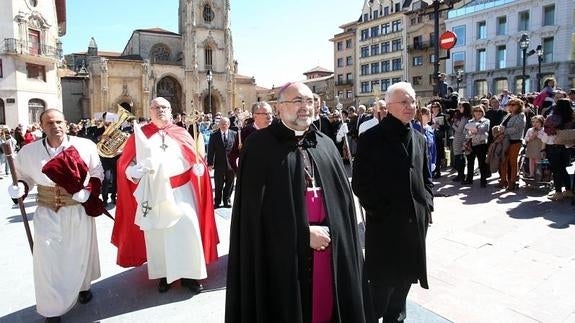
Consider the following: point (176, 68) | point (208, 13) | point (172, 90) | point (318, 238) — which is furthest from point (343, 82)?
point (318, 238)

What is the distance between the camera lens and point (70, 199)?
156 inches

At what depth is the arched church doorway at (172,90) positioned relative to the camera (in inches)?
2186

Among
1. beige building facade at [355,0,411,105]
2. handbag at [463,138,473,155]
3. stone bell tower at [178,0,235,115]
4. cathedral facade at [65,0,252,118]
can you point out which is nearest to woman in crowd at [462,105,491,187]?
handbag at [463,138,473,155]

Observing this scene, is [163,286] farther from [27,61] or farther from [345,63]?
[345,63]

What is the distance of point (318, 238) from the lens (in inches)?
100

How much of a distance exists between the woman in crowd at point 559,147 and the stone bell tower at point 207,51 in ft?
166

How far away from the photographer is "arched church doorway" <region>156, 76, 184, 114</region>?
55.5 m

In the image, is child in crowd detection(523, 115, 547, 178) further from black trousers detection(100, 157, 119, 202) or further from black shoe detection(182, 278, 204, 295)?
black trousers detection(100, 157, 119, 202)

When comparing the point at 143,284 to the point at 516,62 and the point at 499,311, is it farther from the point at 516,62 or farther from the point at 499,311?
the point at 516,62

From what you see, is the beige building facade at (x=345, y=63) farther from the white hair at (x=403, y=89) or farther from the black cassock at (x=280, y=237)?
the black cassock at (x=280, y=237)

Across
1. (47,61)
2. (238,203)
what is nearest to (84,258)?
(238,203)

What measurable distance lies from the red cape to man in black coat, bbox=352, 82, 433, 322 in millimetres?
1980

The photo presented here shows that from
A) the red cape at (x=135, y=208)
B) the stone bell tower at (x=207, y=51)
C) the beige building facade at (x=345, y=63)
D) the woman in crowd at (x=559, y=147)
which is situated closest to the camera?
the red cape at (x=135, y=208)

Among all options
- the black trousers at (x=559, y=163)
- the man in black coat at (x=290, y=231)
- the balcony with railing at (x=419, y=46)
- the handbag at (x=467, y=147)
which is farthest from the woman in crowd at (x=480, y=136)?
the balcony with railing at (x=419, y=46)
